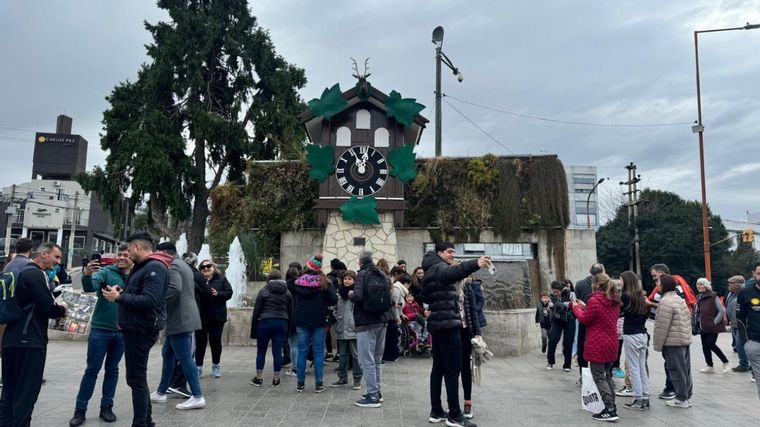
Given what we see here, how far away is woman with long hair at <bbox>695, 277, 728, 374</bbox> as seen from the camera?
9.24m

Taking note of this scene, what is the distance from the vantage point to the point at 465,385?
5.71 m

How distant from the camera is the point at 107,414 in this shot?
5395mm

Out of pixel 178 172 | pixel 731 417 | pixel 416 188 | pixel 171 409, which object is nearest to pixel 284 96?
pixel 178 172

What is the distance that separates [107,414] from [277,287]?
8.66 ft

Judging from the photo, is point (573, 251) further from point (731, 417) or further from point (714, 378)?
point (731, 417)

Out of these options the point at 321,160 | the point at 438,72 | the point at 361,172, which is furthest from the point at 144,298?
the point at 438,72

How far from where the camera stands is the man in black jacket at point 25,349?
14.2 feet

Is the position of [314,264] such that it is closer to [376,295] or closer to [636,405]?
[376,295]

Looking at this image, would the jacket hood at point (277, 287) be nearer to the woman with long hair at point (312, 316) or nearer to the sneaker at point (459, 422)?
the woman with long hair at point (312, 316)

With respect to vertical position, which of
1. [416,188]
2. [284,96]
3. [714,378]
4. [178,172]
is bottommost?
[714,378]

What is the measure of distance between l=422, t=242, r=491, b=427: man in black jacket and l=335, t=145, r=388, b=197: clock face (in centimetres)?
739

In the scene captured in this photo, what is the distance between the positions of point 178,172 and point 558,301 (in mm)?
17463

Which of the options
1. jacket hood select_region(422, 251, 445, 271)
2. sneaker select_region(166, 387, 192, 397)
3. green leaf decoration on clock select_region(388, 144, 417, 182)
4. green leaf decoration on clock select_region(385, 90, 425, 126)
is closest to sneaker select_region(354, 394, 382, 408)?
jacket hood select_region(422, 251, 445, 271)

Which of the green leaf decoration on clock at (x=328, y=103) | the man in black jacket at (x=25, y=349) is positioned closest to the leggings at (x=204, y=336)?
the man in black jacket at (x=25, y=349)
